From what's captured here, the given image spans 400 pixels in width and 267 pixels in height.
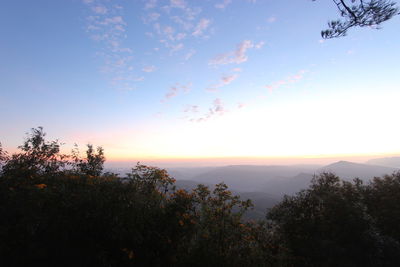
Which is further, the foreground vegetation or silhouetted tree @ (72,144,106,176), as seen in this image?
silhouetted tree @ (72,144,106,176)

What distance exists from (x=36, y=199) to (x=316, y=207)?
18841 mm

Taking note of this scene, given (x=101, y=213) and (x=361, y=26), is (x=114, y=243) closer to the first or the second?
(x=101, y=213)

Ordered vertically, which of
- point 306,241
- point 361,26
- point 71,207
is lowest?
point 306,241

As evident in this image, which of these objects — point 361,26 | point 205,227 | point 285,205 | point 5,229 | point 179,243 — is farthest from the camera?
point 285,205

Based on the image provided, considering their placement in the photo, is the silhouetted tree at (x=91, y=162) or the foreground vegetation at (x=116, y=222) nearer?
the foreground vegetation at (x=116, y=222)

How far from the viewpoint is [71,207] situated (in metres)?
4.02

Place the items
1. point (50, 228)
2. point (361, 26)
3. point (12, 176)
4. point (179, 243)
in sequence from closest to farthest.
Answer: point (50, 228) < point (179, 243) < point (12, 176) < point (361, 26)

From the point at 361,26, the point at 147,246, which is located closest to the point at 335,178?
the point at 361,26

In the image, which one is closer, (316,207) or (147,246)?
(147,246)

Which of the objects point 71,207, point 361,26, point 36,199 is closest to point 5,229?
point 36,199

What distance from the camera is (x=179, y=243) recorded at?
4.39 meters

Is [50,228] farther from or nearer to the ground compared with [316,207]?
farther from the ground

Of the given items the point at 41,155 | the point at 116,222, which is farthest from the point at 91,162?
the point at 116,222

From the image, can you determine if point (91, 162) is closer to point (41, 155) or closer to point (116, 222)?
point (41, 155)
